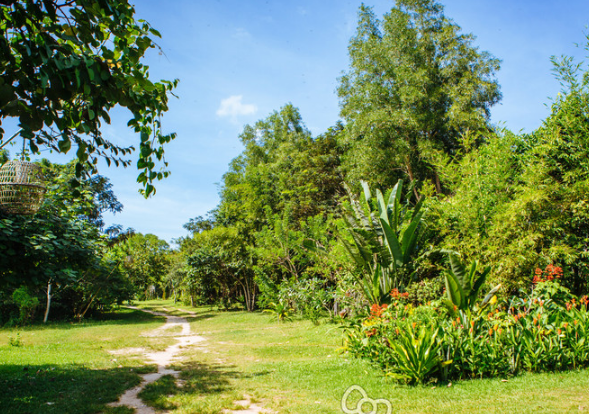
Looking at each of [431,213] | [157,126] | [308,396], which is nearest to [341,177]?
[431,213]

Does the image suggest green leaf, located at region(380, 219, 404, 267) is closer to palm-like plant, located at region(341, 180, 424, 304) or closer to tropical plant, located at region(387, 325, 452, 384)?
palm-like plant, located at region(341, 180, 424, 304)

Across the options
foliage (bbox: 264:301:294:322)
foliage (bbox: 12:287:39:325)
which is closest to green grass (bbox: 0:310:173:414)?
foliage (bbox: 12:287:39:325)

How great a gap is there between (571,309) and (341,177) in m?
15.5

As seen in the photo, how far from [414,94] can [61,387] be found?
47.2ft

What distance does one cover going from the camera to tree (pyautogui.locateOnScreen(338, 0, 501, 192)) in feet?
49.0

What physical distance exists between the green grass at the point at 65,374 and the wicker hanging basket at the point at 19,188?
2455mm

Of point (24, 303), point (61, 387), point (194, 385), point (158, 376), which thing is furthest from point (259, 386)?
point (24, 303)

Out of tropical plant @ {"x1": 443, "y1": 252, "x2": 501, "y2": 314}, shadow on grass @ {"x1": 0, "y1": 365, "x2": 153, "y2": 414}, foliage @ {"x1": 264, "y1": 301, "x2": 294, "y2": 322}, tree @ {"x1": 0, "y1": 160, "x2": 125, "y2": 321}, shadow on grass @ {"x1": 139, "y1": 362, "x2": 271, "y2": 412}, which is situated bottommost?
foliage @ {"x1": 264, "y1": 301, "x2": 294, "y2": 322}

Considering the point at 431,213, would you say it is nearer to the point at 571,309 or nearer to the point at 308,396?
the point at 571,309

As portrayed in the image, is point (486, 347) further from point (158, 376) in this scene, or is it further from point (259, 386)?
point (158, 376)

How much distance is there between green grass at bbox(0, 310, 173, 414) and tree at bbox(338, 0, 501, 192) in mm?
11125

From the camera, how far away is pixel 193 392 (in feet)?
16.1

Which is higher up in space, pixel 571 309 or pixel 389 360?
pixel 571 309

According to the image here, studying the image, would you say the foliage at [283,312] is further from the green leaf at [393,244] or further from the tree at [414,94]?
the green leaf at [393,244]
